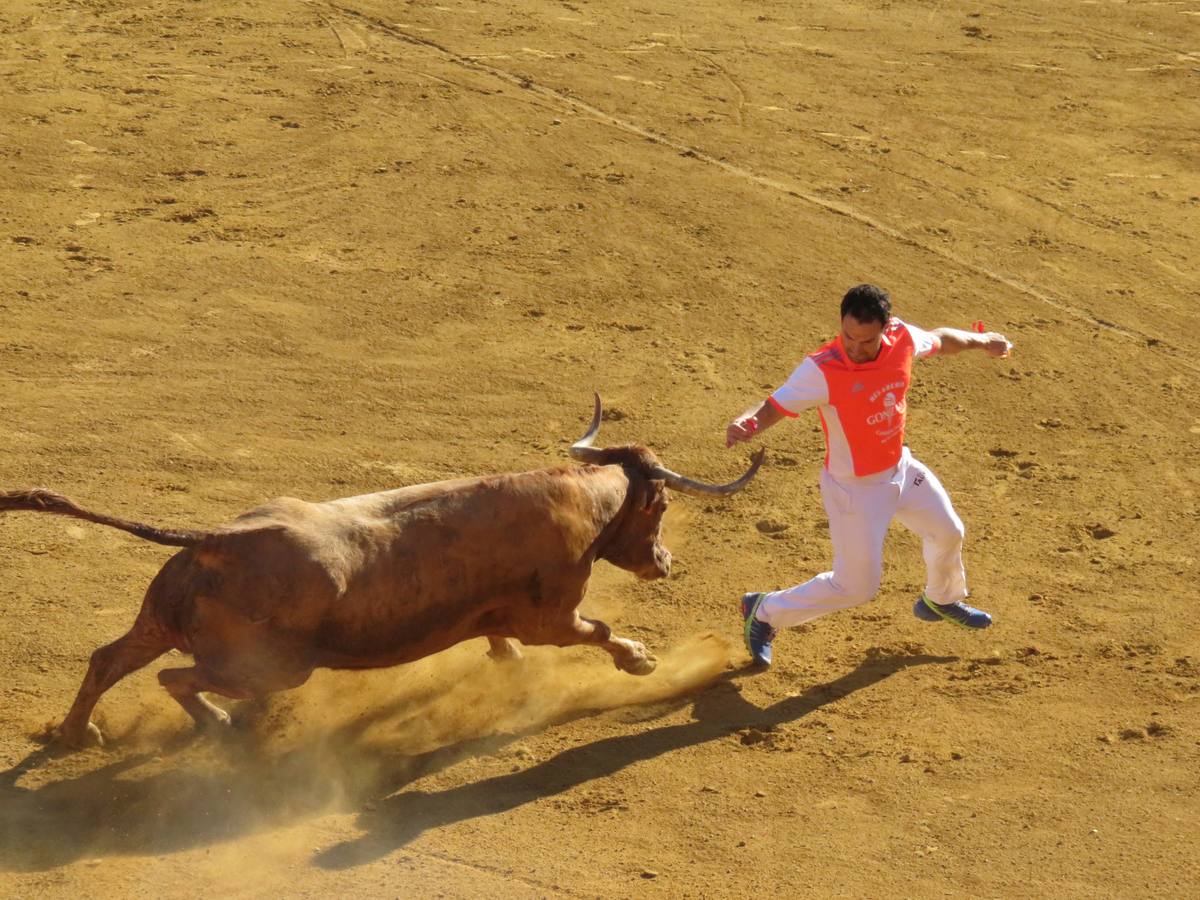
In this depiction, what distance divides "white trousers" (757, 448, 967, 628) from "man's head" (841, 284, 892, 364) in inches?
31.7

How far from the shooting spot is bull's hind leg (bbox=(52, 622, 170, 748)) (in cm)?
695

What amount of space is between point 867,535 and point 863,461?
16.1 inches

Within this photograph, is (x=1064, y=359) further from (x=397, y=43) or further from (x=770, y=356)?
(x=397, y=43)

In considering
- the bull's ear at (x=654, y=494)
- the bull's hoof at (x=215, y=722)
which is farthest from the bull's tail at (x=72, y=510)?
the bull's ear at (x=654, y=494)

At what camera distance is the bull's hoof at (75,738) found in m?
7.18

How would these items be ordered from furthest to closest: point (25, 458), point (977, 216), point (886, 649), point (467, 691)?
1. point (977, 216)
2. point (25, 458)
3. point (886, 649)
4. point (467, 691)

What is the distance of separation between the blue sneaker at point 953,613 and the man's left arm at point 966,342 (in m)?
1.46

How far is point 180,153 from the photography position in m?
13.7

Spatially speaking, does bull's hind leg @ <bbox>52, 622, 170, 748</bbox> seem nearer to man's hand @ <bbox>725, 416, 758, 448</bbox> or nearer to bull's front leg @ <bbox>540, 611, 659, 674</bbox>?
bull's front leg @ <bbox>540, 611, 659, 674</bbox>

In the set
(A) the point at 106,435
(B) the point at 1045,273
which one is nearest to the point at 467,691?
(A) the point at 106,435

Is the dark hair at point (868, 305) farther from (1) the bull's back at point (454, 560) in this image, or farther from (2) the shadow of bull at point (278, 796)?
(2) the shadow of bull at point (278, 796)

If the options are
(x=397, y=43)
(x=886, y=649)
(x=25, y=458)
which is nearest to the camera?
(x=886, y=649)

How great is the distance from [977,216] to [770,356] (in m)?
3.54

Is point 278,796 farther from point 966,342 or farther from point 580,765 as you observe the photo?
point 966,342
